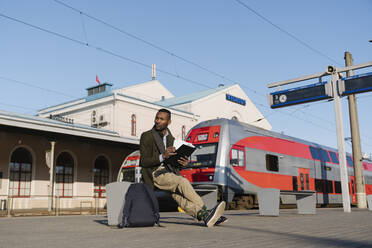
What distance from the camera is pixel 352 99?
15922 mm

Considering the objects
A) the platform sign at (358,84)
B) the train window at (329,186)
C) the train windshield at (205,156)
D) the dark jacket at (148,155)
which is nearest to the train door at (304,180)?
the train window at (329,186)

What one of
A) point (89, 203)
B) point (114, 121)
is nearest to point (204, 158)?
point (89, 203)

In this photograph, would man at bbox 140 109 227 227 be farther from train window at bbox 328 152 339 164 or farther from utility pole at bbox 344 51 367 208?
train window at bbox 328 152 339 164

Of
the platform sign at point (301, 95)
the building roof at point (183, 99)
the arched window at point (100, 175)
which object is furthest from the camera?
the building roof at point (183, 99)

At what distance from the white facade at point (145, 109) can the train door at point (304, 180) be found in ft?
24.4

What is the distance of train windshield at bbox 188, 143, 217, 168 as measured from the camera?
14320mm

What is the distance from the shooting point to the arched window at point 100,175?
78.4 ft

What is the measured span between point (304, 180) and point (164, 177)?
14261 millimetres

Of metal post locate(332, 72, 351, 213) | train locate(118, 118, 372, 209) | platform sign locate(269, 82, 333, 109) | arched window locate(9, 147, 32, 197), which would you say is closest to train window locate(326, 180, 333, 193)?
train locate(118, 118, 372, 209)

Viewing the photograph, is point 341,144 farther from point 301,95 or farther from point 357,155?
point 357,155

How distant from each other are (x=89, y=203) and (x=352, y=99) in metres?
13.7

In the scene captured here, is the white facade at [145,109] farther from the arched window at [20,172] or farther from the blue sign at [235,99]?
the arched window at [20,172]

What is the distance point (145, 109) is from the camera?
3022cm

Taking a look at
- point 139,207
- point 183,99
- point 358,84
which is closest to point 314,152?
point 358,84
